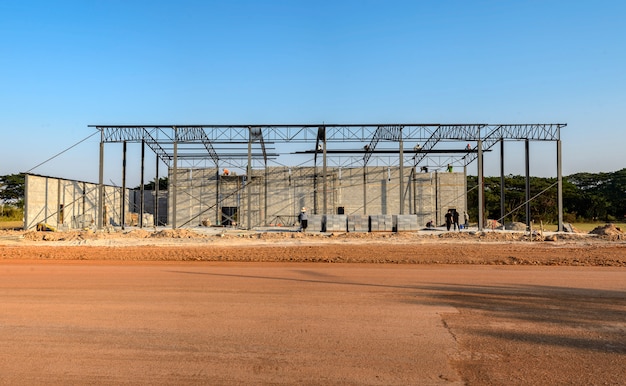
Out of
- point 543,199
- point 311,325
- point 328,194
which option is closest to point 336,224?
point 328,194

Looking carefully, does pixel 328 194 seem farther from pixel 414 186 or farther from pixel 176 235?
pixel 176 235

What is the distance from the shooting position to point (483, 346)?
5418 millimetres

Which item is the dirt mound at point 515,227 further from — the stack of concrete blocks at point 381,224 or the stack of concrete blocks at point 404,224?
the stack of concrete blocks at point 381,224

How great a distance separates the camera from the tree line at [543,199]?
50.9 metres

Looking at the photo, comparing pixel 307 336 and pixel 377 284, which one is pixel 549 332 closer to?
pixel 307 336

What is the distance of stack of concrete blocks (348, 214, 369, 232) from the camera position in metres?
28.8

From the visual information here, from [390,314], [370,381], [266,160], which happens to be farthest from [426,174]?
[370,381]

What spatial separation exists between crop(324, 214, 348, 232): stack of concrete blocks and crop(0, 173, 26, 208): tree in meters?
47.8

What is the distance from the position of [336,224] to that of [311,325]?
74.0 feet

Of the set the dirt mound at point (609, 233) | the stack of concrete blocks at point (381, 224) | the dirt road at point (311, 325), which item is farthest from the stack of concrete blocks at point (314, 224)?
the dirt mound at point (609, 233)

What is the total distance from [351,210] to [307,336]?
3149cm

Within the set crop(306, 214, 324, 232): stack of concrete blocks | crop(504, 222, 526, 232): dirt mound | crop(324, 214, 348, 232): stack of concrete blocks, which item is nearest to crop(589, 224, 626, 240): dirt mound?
crop(504, 222, 526, 232): dirt mound

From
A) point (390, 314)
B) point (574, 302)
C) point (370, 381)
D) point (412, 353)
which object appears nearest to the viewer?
point (370, 381)

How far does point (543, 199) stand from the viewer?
51.6 m
